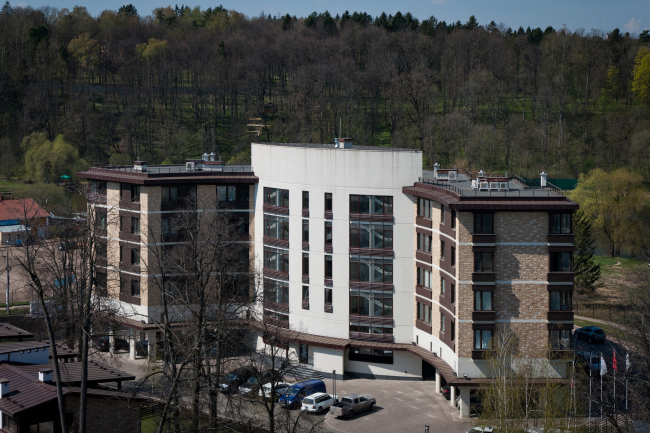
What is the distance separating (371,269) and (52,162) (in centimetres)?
8818

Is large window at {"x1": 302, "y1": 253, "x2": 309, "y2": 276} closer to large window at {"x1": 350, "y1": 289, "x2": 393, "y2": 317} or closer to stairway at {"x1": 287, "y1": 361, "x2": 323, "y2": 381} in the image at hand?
large window at {"x1": 350, "y1": 289, "x2": 393, "y2": 317}

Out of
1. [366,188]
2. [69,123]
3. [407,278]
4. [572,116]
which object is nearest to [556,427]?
[407,278]

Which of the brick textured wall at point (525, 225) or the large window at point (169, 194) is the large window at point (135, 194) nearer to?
the large window at point (169, 194)

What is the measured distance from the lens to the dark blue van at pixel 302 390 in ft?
165

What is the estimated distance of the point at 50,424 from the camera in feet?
107

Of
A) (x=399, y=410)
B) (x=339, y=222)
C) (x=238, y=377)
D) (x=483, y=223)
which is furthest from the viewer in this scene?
(x=339, y=222)

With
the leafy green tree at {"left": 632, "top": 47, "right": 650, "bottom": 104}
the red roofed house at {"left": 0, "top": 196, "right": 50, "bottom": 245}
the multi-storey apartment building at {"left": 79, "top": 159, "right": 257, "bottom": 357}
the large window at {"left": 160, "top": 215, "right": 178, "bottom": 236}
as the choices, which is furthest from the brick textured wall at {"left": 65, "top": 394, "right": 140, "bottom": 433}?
the leafy green tree at {"left": 632, "top": 47, "right": 650, "bottom": 104}

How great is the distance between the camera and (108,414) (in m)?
34.8

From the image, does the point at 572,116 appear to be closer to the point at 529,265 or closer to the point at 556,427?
the point at 529,265

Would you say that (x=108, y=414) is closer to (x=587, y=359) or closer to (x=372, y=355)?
(x=372, y=355)

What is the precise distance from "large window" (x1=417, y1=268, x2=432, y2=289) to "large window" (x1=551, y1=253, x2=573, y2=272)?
871 cm

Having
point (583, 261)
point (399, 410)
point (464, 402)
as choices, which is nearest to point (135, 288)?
point (399, 410)

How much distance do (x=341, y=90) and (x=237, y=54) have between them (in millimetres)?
29950

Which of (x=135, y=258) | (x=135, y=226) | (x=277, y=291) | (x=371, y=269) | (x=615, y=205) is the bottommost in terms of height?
(x=277, y=291)
